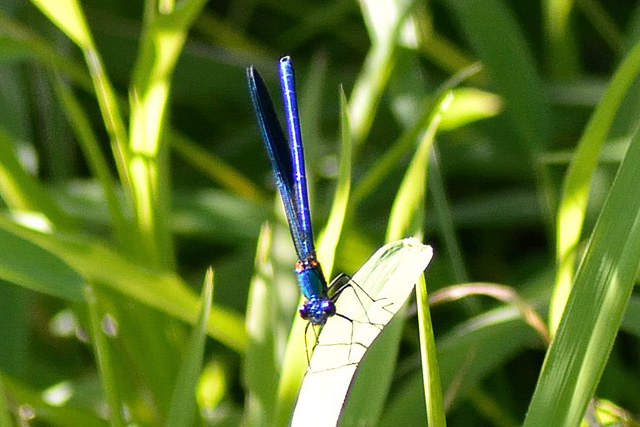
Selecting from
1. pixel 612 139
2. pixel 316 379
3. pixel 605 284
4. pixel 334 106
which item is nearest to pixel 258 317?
pixel 316 379

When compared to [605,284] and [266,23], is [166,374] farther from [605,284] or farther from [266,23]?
[266,23]

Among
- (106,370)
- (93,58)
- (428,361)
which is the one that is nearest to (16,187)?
(93,58)

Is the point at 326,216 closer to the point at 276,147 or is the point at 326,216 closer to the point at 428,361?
the point at 276,147


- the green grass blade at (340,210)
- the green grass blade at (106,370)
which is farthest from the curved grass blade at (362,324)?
the green grass blade at (106,370)

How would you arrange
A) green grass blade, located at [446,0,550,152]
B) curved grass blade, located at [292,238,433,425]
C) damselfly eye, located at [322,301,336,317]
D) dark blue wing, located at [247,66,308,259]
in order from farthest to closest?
1. green grass blade, located at [446,0,550,152]
2. dark blue wing, located at [247,66,308,259]
3. damselfly eye, located at [322,301,336,317]
4. curved grass blade, located at [292,238,433,425]

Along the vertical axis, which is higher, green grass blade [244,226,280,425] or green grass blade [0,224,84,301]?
green grass blade [0,224,84,301]

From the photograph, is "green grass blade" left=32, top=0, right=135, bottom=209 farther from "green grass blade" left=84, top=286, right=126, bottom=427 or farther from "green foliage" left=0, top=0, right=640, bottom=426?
"green grass blade" left=84, top=286, right=126, bottom=427

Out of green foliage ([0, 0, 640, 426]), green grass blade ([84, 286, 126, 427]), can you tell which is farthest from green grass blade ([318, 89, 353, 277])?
green grass blade ([84, 286, 126, 427])
